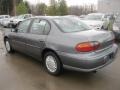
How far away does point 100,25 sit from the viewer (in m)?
10.1

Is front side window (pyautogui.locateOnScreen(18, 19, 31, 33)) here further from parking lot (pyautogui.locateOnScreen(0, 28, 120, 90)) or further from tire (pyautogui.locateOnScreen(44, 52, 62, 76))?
tire (pyautogui.locateOnScreen(44, 52, 62, 76))

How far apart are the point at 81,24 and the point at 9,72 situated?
2.44m

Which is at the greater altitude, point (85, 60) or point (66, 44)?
point (66, 44)

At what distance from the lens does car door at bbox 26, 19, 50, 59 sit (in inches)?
184

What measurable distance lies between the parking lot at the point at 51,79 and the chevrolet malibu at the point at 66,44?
0.33 m

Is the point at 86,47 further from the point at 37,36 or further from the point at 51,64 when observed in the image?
the point at 37,36

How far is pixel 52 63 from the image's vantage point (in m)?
4.55

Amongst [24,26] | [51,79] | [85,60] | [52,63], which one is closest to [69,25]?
[52,63]

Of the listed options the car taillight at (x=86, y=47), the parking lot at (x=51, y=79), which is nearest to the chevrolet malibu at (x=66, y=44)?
the car taillight at (x=86, y=47)

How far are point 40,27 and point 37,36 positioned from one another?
0.88ft

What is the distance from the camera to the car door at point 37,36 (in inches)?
184

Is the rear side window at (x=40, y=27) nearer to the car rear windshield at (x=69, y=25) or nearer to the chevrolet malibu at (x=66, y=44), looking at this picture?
the chevrolet malibu at (x=66, y=44)

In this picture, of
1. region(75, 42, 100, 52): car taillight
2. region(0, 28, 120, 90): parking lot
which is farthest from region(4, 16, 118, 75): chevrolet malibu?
region(0, 28, 120, 90): parking lot

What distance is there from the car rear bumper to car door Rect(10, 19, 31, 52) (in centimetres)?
177
